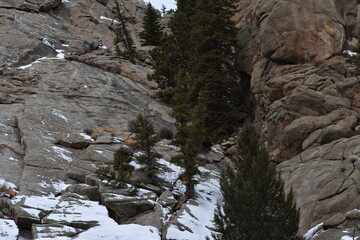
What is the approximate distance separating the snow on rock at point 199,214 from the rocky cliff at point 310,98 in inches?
167

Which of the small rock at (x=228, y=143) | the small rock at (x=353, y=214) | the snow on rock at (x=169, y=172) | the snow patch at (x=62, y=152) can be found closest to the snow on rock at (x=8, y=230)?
the snow patch at (x=62, y=152)

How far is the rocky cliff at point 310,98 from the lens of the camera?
18938 mm

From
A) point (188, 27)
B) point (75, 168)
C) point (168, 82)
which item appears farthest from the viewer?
point (188, 27)

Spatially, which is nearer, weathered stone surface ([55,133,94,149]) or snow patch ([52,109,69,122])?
weathered stone surface ([55,133,94,149])

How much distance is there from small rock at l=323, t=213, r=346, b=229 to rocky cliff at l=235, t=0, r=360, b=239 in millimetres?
→ 37

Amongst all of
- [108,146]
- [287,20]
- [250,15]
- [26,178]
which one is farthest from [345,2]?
[26,178]

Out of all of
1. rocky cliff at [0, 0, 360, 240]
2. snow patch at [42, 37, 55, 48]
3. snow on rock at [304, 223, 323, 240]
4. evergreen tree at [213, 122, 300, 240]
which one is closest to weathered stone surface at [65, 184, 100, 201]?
rocky cliff at [0, 0, 360, 240]

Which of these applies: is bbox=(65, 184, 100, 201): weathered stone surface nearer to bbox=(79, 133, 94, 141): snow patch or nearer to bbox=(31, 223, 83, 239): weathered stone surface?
bbox=(31, 223, 83, 239): weathered stone surface

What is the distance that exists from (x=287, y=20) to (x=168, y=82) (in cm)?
1123

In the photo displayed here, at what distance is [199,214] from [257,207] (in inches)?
248

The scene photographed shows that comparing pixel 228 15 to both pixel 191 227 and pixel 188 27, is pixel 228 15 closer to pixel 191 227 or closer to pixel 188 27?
pixel 188 27

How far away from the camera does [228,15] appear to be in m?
38.6

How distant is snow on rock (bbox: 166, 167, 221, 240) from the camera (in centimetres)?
1948

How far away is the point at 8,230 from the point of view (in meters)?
18.0
